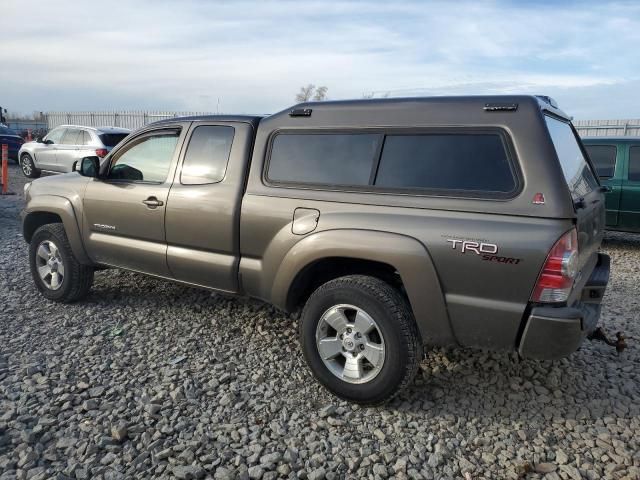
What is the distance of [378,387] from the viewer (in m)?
3.19

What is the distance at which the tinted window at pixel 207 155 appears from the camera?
3.97 meters

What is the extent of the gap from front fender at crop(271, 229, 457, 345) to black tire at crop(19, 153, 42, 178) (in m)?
14.6

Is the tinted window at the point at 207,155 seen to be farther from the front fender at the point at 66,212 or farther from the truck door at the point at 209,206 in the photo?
the front fender at the point at 66,212

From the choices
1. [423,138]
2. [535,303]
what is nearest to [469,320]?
[535,303]

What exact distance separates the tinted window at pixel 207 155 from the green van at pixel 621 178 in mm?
5977

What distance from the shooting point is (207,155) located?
4.07m

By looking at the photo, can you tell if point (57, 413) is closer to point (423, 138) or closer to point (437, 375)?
point (437, 375)

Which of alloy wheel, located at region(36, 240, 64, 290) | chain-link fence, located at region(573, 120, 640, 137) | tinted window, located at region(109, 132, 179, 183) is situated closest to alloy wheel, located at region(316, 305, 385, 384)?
tinted window, located at region(109, 132, 179, 183)

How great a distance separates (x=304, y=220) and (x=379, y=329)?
86cm

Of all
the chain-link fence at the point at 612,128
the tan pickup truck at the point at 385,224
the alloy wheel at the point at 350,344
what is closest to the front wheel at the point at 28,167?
the tan pickup truck at the point at 385,224

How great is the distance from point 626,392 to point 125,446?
322 cm

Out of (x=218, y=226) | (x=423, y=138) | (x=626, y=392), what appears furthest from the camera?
(x=218, y=226)

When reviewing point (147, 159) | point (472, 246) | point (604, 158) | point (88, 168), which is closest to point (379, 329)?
point (472, 246)

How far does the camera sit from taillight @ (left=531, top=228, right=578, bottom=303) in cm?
267
